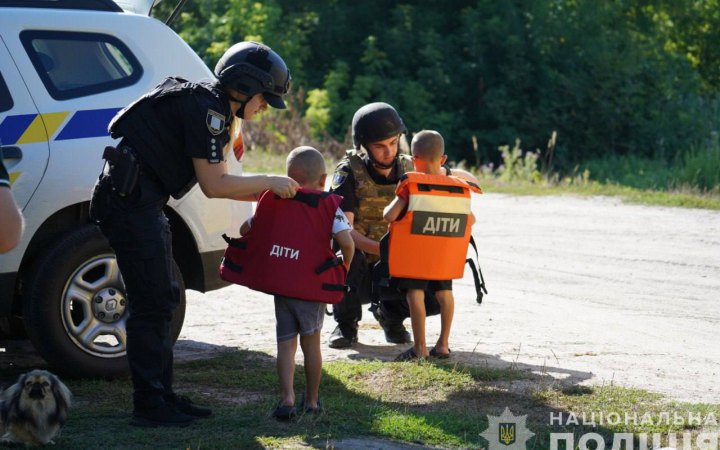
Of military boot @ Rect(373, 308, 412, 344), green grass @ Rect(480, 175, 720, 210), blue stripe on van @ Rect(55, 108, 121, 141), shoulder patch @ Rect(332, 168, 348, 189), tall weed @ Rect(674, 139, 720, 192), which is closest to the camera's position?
blue stripe on van @ Rect(55, 108, 121, 141)

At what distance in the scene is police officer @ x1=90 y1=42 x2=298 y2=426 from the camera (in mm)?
5223

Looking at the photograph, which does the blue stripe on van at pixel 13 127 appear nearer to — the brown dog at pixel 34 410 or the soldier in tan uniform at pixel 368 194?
the brown dog at pixel 34 410

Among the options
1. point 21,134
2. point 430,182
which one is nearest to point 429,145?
point 430,182

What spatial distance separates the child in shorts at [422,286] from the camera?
6.77m

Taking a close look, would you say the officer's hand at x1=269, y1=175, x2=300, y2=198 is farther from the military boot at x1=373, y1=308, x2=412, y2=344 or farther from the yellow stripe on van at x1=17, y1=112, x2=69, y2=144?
the military boot at x1=373, y1=308, x2=412, y2=344

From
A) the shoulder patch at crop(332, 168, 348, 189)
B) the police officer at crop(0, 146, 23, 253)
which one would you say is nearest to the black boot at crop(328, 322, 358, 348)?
the shoulder patch at crop(332, 168, 348, 189)

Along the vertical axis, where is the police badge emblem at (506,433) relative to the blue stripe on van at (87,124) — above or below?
below

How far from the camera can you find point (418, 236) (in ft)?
22.4

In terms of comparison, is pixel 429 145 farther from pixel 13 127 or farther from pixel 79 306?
pixel 13 127

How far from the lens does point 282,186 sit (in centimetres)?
530

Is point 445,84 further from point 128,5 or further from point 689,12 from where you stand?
point 128,5

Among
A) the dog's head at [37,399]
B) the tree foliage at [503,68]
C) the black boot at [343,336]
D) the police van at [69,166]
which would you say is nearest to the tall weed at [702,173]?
the tree foliage at [503,68]

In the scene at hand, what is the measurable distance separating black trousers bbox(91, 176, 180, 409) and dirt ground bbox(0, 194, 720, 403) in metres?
1.85

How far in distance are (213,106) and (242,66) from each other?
230mm
